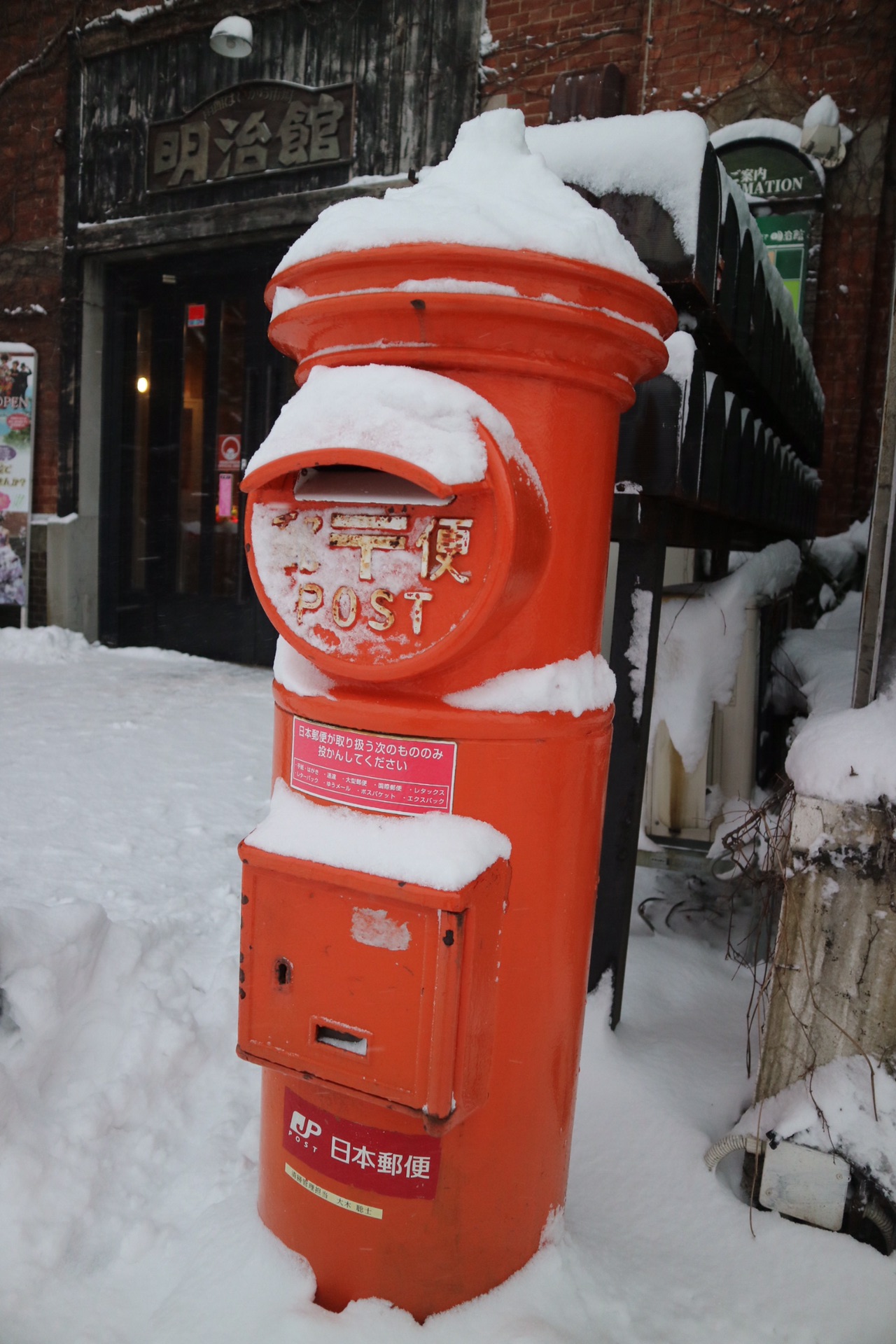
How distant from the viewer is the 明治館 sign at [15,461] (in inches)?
307

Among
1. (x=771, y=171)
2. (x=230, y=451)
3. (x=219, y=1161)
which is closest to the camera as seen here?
(x=219, y=1161)

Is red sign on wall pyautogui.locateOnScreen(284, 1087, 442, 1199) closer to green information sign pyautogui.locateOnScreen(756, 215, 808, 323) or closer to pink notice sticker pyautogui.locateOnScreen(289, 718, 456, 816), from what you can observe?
pink notice sticker pyautogui.locateOnScreen(289, 718, 456, 816)

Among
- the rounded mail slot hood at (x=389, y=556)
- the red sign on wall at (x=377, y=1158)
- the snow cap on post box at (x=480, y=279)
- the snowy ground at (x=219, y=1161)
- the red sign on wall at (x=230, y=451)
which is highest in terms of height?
the red sign on wall at (x=230, y=451)

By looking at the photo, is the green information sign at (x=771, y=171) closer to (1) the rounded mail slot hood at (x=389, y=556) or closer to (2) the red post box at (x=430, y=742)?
(2) the red post box at (x=430, y=742)

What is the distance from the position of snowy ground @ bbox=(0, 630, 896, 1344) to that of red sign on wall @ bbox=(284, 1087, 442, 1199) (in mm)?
213

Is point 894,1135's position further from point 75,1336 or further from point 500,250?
point 500,250

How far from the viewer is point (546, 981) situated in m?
1.55

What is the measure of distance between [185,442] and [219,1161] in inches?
252

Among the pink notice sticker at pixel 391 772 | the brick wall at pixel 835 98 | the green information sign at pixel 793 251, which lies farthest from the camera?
the green information sign at pixel 793 251

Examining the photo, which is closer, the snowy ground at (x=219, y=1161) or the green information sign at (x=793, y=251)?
the snowy ground at (x=219, y=1161)

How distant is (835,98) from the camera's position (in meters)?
5.21

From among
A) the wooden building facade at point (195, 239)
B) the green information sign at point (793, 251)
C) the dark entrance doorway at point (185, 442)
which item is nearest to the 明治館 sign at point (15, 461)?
the wooden building facade at point (195, 239)

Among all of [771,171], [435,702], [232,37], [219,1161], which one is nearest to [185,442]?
[232,37]

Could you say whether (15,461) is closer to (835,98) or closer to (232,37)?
(232,37)
